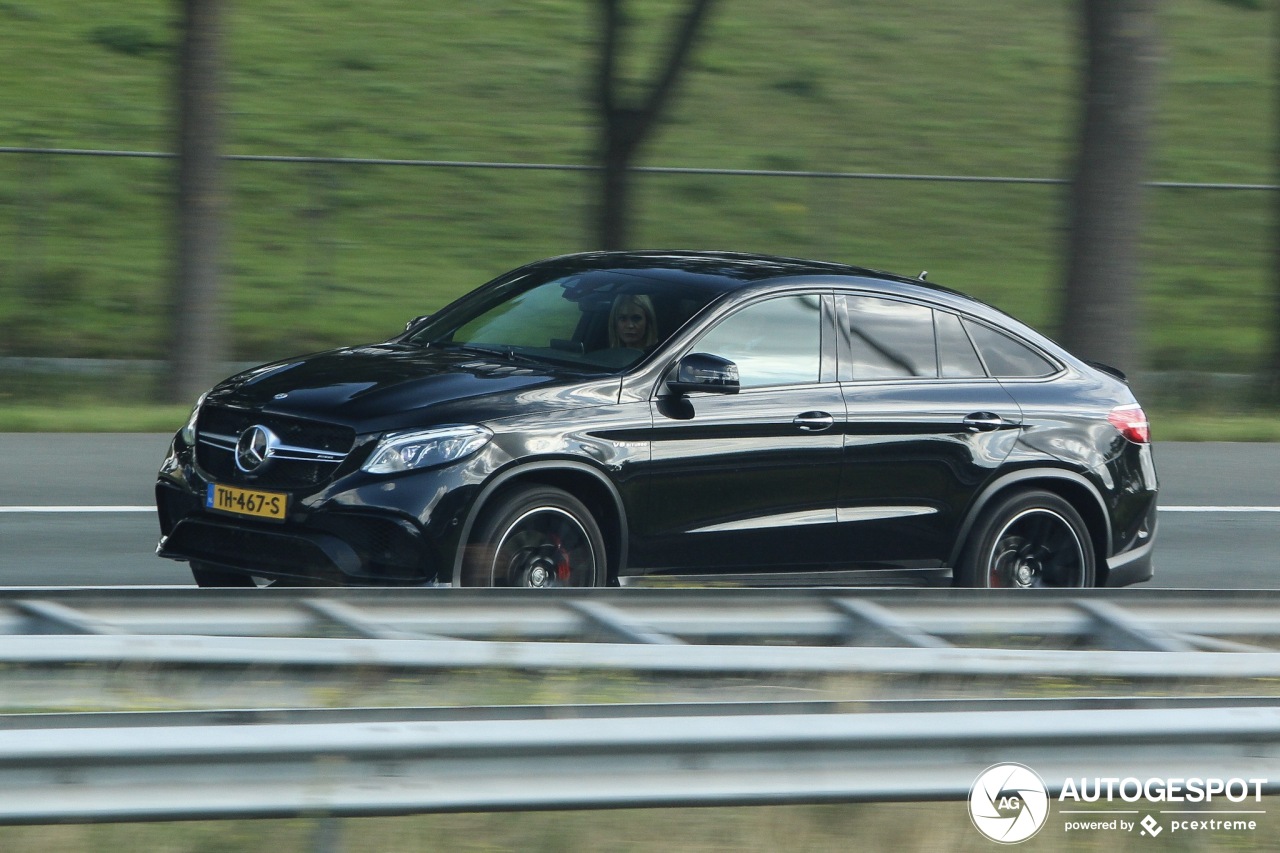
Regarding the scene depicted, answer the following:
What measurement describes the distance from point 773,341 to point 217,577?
104 inches

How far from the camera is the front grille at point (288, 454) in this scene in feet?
23.2

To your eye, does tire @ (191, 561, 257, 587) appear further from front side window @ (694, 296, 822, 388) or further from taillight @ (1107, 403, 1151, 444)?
taillight @ (1107, 403, 1151, 444)

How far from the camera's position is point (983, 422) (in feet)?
27.6

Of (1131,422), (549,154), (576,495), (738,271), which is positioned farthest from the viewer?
(549,154)

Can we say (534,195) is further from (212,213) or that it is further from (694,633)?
(694,633)

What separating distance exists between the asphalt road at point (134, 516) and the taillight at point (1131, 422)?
1.53m

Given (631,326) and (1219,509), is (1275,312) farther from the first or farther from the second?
(631,326)

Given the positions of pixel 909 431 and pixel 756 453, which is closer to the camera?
pixel 756 453

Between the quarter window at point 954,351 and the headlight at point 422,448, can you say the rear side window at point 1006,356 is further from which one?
the headlight at point 422,448

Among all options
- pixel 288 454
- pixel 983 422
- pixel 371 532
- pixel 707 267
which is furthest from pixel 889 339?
pixel 288 454

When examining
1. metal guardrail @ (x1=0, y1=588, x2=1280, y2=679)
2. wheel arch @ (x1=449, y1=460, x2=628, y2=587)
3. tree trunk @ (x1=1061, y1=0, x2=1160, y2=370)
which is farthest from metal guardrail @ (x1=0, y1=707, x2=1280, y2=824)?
tree trunk @ (x1=1061, y1=0, x2=1160, y2=370)

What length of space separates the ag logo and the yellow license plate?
11.6 feet

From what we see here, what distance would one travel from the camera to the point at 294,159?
18.6 meters

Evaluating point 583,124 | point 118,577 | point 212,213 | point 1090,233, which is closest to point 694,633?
point 118,577
